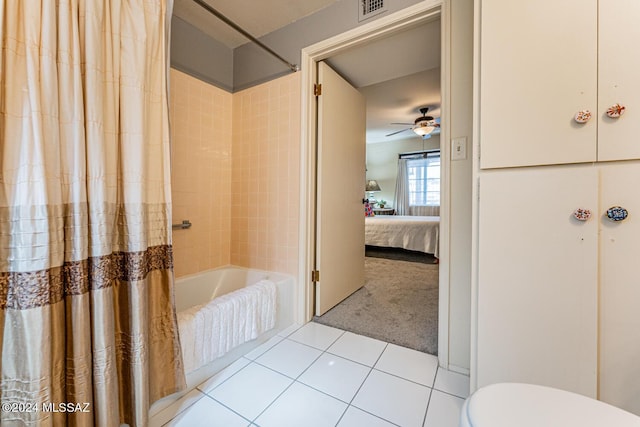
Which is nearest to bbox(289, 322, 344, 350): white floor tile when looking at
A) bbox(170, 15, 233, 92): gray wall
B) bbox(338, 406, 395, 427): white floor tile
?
bbox(338, 406, 395, 427): white floor tile

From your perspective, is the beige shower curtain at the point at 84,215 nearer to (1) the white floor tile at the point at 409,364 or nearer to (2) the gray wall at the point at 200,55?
(2) the gray wall at the point at 200,55

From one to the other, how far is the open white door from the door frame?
7 cm

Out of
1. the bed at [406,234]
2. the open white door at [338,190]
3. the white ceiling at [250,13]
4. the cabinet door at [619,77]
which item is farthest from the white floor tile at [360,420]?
the bed at [406,234]

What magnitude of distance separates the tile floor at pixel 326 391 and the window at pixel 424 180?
17.0 feet

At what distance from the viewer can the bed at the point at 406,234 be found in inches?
149

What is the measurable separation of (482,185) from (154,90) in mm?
1467

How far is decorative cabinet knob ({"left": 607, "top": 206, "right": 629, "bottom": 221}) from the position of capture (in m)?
0.81

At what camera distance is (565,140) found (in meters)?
0.88

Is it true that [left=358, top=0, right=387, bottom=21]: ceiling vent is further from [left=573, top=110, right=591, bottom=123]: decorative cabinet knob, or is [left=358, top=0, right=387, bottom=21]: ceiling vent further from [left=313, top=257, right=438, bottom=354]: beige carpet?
[left=313, top=257, right=438, bottom=354]: beige carpet

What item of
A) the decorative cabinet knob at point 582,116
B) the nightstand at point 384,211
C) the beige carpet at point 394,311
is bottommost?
the beige carpet at point 394,311

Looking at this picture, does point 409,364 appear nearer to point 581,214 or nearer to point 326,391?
point 326,391

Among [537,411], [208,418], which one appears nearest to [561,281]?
[537,411]

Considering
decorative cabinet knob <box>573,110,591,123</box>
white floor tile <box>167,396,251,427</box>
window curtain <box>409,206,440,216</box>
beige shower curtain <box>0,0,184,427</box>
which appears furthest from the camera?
window curtain <box>409,206,440,216</box>

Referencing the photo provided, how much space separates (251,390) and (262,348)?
1.25 ft
